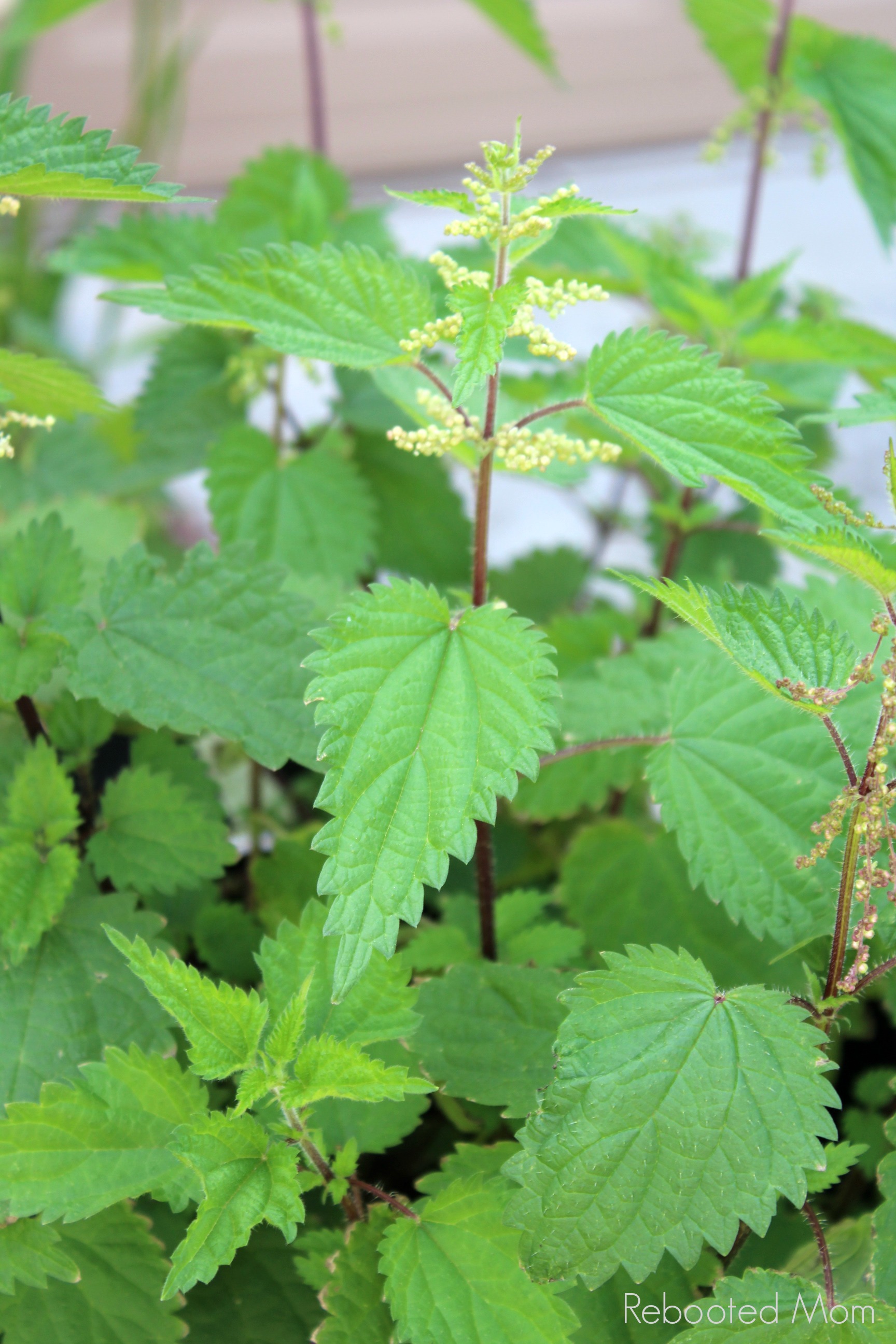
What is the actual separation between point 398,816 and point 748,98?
1052mm

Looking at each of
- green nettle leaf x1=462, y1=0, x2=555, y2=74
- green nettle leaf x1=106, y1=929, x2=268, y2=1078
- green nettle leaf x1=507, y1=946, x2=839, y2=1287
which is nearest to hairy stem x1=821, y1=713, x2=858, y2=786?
green nettle leaf x1=507, y1=946, x2=839, y2=1287

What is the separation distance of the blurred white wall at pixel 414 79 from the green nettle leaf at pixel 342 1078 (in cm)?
304

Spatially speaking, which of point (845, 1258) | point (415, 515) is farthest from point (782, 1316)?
point (415, 515)

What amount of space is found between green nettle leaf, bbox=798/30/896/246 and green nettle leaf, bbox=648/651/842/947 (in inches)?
22.3

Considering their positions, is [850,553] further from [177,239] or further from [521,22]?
[521,22]

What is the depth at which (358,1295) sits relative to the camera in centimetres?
63

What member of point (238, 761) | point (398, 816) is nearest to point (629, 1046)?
point (398, 816)

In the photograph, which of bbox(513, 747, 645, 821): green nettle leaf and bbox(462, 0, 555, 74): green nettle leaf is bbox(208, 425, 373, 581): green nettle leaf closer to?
bbox(513, 747, 645, 821): green nettle leaf

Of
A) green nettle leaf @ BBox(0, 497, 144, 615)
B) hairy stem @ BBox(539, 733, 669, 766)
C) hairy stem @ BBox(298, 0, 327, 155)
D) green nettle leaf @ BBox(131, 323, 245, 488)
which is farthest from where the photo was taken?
hairy stem @ BBox(298, 0, 327, 155)

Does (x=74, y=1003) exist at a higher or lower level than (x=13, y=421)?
lower

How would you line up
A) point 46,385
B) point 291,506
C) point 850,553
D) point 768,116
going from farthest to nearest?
point 768,116 → point 291,506 → point 46,385 → point 850,553

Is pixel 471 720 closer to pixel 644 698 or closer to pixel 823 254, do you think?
pixel 644 698

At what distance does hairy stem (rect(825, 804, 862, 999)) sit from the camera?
60cm

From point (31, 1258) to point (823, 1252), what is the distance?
17.8 inches
